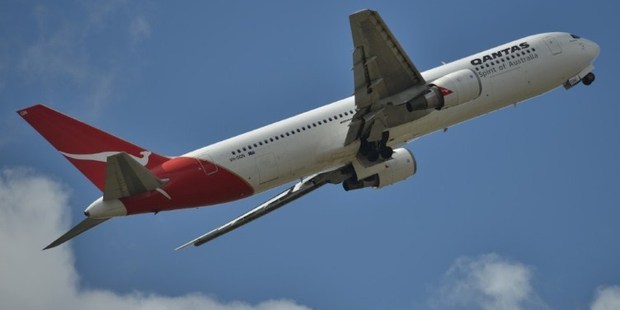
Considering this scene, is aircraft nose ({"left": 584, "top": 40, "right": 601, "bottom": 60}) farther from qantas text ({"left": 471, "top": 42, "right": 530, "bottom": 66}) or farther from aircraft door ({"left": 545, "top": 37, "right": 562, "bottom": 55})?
qantas text ({"left": 471, "top": 42, "right": 530, "bottom": 66})

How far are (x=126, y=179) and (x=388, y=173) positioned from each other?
14737 mm

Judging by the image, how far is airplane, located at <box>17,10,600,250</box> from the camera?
4850 cm

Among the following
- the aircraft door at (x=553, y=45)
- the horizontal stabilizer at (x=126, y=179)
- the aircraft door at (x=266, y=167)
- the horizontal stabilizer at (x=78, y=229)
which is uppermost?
the aircraft door at (x=553, y=45)

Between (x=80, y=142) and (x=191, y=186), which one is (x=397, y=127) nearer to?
(x=191, y=186)

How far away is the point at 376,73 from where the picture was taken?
49844 mm

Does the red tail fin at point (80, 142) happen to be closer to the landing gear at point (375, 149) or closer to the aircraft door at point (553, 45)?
the landing gear at point (375, 149)

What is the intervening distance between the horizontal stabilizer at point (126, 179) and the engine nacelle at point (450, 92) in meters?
12.1

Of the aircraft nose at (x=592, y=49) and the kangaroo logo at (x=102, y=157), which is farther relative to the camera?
the aircraft nose at (x=592, y=49)

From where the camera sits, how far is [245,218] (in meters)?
57.2

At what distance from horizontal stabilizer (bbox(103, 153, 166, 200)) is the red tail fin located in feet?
8.29

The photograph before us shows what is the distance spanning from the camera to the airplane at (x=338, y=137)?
159 ft

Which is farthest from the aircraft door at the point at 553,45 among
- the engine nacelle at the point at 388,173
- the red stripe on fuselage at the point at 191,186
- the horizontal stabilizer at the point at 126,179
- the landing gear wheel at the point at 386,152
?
the horizontal stabilizer at the point at 126,179

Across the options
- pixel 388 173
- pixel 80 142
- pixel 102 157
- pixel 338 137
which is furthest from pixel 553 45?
pixel 80 142

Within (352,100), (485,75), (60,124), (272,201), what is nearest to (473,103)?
(485,75)
